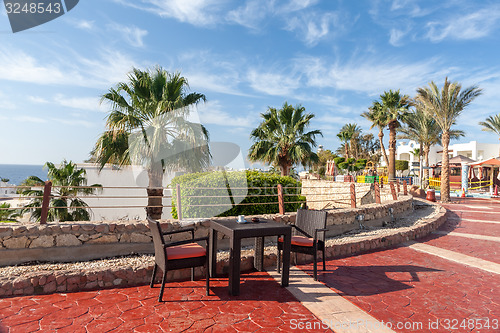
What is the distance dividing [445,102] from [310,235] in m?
16.2

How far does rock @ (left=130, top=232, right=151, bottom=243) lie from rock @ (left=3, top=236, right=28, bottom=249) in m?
1.67

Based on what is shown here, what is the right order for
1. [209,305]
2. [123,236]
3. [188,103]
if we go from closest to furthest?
[209,305] < [123,236] < [188,103]

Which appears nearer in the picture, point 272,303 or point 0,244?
point 272,303

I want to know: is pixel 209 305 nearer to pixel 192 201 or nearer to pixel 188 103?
pixel 192 201

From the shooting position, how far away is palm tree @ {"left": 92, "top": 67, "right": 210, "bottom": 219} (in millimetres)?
9758

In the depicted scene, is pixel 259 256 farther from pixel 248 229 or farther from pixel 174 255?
pixel 174 255

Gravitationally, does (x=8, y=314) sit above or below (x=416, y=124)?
below

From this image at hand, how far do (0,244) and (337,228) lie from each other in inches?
275

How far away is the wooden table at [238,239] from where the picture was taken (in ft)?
11.5

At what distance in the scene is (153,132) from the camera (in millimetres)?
9859

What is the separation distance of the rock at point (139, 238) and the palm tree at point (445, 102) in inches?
693

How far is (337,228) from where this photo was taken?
7363mm

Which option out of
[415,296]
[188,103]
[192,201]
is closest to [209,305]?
[415,296]

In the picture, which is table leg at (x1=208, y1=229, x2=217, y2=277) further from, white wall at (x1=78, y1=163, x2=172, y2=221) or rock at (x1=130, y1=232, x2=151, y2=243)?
white wall at (x1=78, y1=163, x2=172, y2=221)
